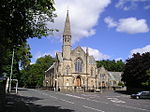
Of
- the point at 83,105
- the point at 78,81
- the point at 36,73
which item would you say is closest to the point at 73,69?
the point at 78,81

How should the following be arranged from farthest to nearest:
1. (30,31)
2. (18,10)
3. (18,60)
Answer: (18,60)
(30,31)
(18,10)

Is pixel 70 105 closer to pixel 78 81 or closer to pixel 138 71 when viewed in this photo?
pixel 138 71

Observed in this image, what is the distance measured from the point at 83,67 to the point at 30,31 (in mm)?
67756

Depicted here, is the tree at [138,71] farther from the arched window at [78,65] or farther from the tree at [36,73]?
the tree at [36,73]

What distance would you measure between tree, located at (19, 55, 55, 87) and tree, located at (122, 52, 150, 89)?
53.5 meters

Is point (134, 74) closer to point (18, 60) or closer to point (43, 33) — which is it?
point (18, 60)

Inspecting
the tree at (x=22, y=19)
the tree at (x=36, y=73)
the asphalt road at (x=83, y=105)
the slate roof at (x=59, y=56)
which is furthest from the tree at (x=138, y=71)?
the tree at (x=36, y=73)

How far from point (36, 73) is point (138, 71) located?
203 ft

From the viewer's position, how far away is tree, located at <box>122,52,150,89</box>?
55472mm

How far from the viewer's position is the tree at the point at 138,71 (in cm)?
5547

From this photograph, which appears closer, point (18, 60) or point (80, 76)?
A: point (18, 60)

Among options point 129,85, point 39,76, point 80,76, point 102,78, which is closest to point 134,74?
point 129,85

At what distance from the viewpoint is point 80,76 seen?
8019 centimetres

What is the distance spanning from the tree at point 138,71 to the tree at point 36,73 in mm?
53520
